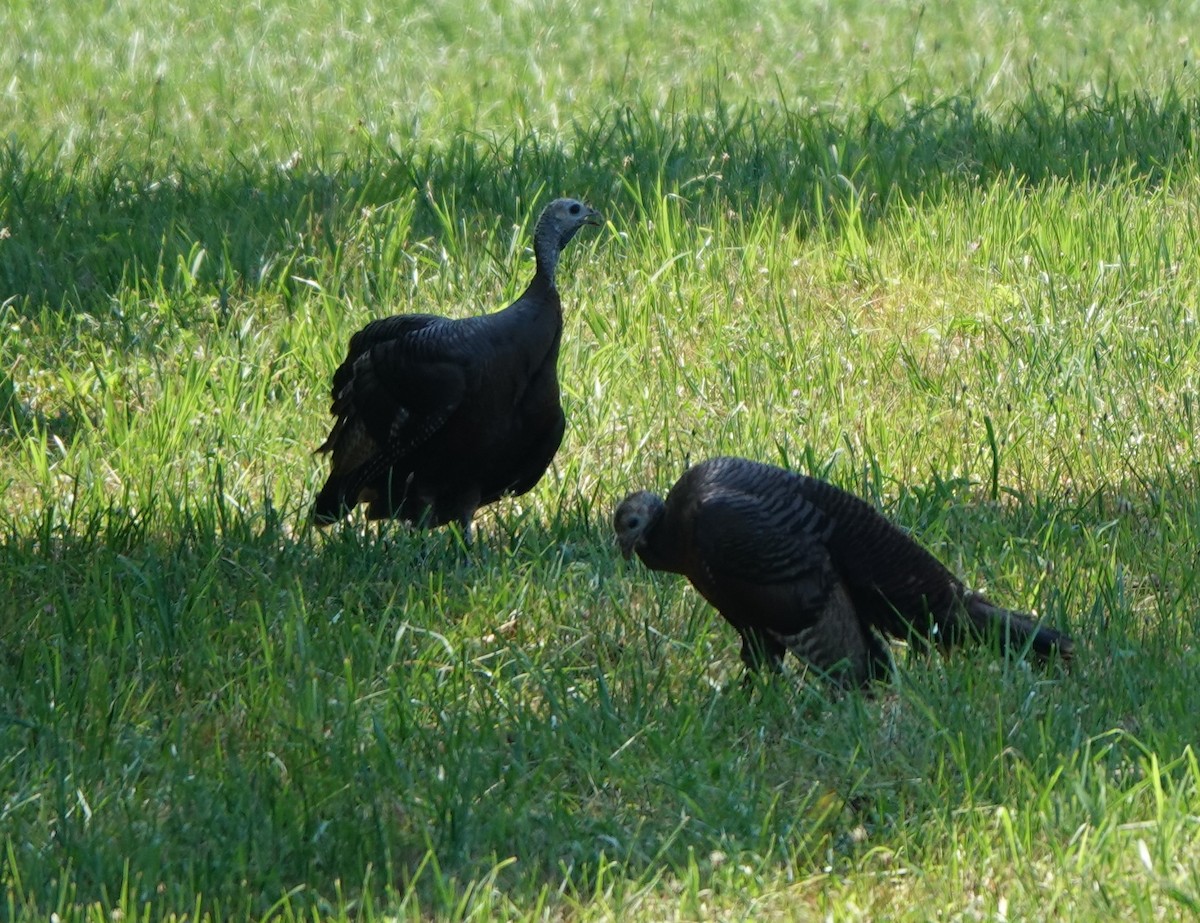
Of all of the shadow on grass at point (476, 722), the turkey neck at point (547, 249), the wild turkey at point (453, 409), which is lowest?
the shadow on grass at point (476, 722)

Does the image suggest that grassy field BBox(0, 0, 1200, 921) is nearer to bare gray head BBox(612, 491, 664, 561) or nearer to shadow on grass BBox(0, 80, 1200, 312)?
shadow on grass BBox(0, 80, 1200, 312)

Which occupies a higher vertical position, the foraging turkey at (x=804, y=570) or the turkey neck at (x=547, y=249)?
the turkey neck at (x=547, y=249)

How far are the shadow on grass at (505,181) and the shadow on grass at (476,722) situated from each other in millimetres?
2370

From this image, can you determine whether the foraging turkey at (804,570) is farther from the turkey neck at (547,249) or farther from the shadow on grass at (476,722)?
the turkey neck at (547,249)

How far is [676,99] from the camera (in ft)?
32.3

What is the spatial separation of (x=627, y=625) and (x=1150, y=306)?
289cm

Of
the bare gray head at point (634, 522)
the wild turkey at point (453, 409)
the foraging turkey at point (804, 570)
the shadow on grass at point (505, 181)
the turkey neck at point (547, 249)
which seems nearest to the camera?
the foraging turkey at point (804, 570)

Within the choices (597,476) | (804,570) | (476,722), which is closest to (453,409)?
(597,476)

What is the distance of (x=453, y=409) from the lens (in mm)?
5164

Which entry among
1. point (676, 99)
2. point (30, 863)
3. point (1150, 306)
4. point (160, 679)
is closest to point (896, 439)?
point (1150, 306)

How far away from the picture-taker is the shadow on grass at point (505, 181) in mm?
7406

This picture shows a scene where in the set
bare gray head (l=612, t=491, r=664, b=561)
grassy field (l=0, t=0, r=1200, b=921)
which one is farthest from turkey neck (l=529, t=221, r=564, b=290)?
bare gray head (l=612, t=491, r=664, b=561)

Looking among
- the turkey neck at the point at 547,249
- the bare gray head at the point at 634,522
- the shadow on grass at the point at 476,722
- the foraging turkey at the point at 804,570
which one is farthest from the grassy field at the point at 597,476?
the turkey neck at the point at 547,249

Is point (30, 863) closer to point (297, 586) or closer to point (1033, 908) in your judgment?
point (297, 586)
